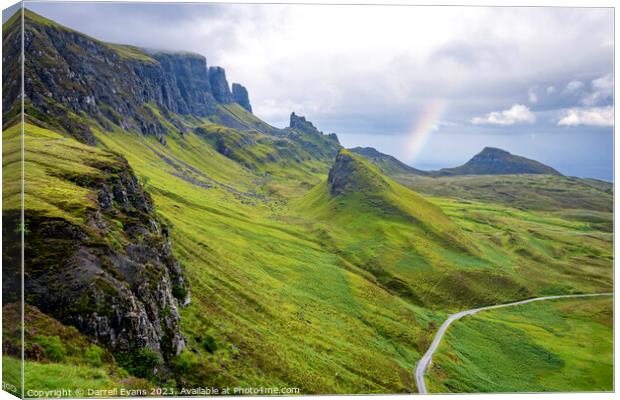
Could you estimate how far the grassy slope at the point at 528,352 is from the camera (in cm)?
5994

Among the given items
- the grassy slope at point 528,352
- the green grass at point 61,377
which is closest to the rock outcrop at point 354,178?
the grassy slope at point 528,352

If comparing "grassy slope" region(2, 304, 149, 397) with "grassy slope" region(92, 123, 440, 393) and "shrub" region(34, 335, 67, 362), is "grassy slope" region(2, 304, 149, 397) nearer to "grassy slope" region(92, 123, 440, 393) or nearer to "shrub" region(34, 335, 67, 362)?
"shrub" region(34, 335, 67, 362)

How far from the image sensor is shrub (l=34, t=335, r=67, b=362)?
27.6 meters

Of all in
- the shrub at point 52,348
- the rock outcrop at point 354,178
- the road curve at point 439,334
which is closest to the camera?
the shrub at point 52,348

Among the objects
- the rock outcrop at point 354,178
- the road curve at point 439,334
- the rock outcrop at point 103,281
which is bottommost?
the road curve at point 439,334

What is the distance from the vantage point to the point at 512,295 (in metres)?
111

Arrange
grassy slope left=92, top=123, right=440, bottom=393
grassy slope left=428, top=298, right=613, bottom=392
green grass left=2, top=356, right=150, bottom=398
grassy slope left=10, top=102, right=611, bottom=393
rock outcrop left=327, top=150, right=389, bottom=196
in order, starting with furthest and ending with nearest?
rock outcrop left=327, top=150, right=389, bottom=196, grassy slope left=428, top=298, right=613, bottom=392, grassy slope left=10, top=102, right=611, bottom=393, grassy slope left=92, top=123, right=440, bottom=393, green grass left=2, top=356, right=150, bottom=398

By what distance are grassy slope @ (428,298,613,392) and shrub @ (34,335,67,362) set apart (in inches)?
1782

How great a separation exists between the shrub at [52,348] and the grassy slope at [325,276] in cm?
957

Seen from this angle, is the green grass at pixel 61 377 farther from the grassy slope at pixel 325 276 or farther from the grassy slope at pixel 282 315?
the grassy slope at pixel 282 315

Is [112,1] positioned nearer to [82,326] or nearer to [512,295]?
[82,326]

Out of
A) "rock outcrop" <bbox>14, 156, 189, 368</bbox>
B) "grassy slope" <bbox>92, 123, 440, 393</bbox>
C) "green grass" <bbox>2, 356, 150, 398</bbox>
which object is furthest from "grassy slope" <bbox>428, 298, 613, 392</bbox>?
"green grass" <bbox>2, 356, 150, 398</bbox>

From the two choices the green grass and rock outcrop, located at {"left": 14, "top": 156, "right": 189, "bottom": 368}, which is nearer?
the green grass

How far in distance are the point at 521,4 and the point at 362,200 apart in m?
127
